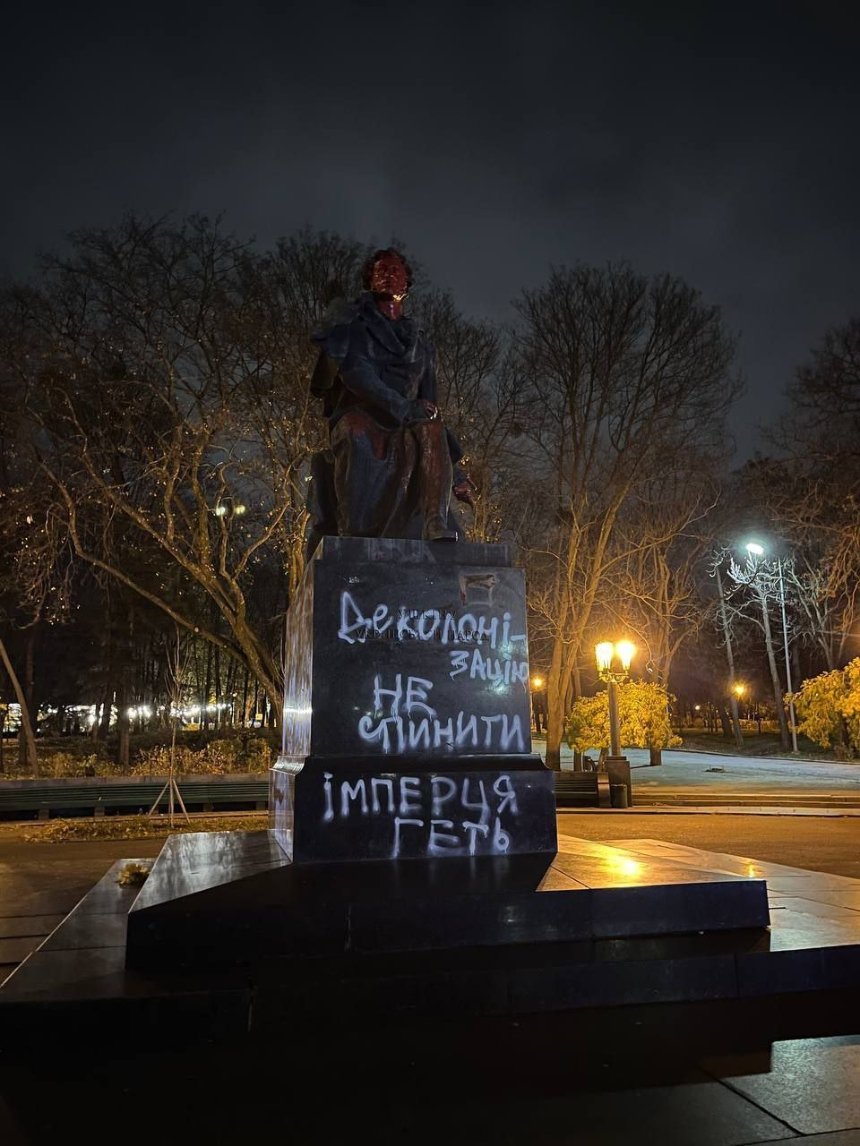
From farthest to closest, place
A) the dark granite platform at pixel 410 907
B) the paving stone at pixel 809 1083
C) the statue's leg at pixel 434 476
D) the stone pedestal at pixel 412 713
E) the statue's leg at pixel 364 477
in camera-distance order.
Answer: the statue's leg at pixel 364 477 → the statue's leg at pixel 434 476 → the stone pedestal at pixel 412 713 → the dark granite platform at pixel 410 907 → the paving stone at pixel 809 1083

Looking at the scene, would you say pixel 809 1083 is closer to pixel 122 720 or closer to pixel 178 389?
pixel 178 389

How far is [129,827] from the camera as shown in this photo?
14.8 m

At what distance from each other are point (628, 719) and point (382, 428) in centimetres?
2113

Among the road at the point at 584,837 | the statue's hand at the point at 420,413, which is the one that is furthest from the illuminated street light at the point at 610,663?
the statue's hand at the point at 420,413

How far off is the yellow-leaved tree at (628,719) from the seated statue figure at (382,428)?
19417mm

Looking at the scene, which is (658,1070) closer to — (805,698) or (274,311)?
(274,311)

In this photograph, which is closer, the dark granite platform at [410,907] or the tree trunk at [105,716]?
the dark granite platform at [410,907]

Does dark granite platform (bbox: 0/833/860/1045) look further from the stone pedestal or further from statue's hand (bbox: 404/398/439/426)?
statue's hand (bbox: 404/398/439/426)

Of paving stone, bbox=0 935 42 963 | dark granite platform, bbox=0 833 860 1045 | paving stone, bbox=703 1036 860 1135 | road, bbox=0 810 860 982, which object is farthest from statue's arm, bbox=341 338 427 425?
paving stone, bbox=703 1036 860 1135

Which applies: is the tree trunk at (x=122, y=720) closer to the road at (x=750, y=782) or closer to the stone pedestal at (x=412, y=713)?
the road at (x=750, y=782)

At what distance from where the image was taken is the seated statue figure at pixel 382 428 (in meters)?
5.59

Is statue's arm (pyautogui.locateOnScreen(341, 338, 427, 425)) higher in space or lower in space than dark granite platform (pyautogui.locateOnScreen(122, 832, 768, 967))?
higher

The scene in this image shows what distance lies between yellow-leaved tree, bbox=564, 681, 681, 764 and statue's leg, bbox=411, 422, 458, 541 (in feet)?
64.8

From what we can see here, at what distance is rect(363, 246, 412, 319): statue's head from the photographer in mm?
6098
